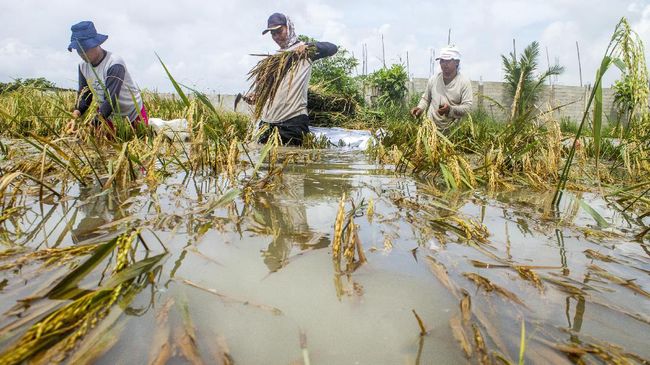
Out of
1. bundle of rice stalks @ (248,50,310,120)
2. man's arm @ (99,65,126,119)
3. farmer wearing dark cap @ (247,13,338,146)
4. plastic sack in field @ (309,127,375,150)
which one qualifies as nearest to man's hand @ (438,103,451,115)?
plastic sack in field @ (309,127,375,150)

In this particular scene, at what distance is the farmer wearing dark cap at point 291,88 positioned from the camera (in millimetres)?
4031

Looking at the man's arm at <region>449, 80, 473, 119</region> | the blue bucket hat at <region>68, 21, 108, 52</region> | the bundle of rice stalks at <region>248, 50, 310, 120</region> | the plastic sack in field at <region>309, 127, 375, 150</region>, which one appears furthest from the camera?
the plastic sack in field at <region>309, 127, 375, 150</region>

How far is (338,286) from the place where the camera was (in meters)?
0.80

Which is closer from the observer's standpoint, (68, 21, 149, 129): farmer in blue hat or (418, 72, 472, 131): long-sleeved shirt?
(68, 21, 149, 129): farmer in blue hat

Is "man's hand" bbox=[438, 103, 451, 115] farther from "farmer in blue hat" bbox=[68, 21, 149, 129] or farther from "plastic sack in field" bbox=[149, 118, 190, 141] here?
"farmer in blue hat" bbox=[68, 21, 149, 129]

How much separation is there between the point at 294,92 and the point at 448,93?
1.86 meters

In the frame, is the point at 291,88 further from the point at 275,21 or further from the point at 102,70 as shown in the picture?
the point at 102,70

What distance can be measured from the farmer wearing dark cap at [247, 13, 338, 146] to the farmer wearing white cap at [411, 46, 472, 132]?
1249 millimetres

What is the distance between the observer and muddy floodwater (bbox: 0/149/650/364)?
0.59 m

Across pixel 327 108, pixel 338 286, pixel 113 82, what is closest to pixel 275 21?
pixel 113 82

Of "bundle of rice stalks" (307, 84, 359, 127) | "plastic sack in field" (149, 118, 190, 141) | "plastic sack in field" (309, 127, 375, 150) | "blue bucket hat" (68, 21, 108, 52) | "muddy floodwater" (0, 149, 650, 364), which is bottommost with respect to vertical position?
"muddy floodwater" (0, 149, 650, 364)

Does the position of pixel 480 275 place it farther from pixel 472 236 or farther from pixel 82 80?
pixel 82 80

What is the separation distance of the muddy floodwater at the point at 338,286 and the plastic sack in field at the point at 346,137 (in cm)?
386

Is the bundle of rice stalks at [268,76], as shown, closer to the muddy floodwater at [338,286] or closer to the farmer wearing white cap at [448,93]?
the farmer wearing white cap at [448,93]
